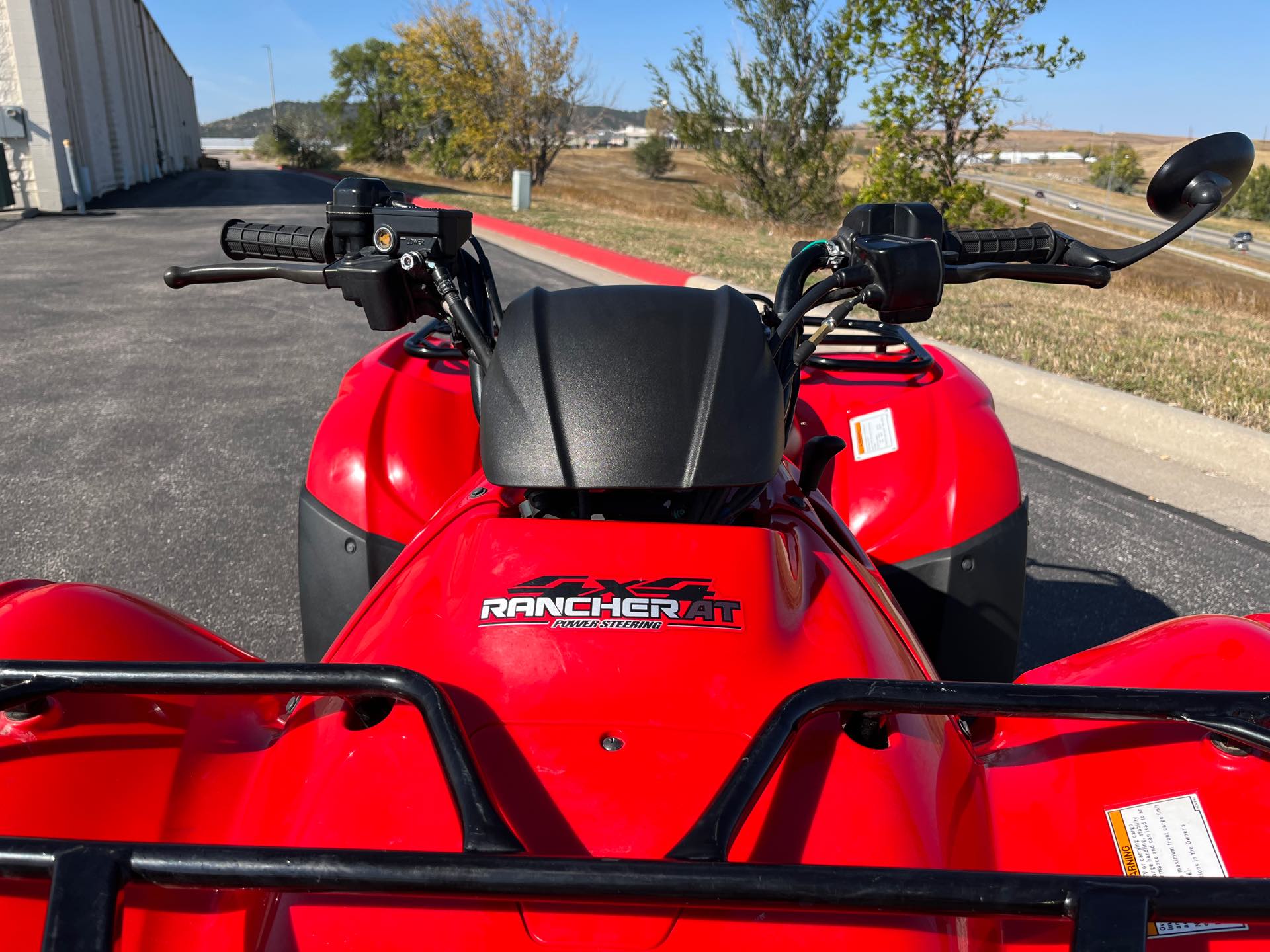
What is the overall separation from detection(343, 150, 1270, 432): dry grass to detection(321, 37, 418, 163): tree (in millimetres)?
39827

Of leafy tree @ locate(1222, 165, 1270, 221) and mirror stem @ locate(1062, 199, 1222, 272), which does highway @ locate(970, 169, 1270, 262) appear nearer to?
leafy tree @ locate(1222, 165, 1270, 221)

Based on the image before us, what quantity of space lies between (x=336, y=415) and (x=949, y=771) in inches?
83.1

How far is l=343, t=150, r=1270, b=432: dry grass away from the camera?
649cm

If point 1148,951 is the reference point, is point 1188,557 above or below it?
below

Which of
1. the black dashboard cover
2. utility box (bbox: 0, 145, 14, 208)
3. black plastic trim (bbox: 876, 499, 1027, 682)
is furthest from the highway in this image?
the black dashboard cover

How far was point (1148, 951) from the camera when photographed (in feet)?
3.96

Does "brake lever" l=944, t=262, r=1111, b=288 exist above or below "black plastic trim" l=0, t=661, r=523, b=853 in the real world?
above

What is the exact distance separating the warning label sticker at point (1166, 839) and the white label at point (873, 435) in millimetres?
1656

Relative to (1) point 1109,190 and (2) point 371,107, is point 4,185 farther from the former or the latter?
(1) point 1109,190

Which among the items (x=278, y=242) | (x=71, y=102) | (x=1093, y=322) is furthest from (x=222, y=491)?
(x=71, y=102)

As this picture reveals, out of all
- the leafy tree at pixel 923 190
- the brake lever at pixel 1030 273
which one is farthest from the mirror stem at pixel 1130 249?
the leafy tree at pixel 923 190

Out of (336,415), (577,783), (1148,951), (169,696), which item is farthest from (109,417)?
(1148,951)

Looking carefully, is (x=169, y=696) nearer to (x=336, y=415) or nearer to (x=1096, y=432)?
(x=336, y=415)

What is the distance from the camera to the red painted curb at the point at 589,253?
1262 centimetres
